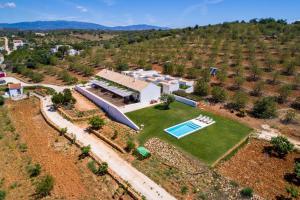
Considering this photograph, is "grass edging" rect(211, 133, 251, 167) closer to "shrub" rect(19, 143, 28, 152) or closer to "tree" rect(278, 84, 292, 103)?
"tree" rect(278, 84, 292, 103)

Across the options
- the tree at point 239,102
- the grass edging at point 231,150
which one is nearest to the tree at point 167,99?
the tree at point 239,102

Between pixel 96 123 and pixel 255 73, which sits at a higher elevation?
pixel 255 73

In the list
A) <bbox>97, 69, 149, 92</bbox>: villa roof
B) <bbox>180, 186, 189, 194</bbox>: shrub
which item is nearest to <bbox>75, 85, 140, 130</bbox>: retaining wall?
<bbox>97, 69, 149, 92</bbox>: villa roof

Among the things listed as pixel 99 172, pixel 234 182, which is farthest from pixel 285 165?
pixel 99 172

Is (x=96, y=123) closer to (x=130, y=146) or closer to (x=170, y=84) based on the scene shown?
(x=130, y=146)

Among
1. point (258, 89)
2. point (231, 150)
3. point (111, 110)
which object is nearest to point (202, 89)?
point (258, 89)

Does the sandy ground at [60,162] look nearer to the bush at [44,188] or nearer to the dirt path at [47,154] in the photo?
the dirt path at [47,154]
